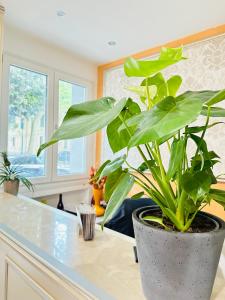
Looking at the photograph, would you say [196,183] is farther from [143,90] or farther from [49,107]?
[49,107]

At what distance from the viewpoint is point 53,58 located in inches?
113

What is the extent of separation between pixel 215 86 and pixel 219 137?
0.53 metres

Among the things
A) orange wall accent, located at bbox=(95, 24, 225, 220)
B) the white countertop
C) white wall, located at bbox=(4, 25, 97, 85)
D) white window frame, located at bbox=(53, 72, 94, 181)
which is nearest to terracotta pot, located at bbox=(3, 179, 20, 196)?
the white countertop

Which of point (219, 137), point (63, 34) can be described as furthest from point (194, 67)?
point (63, 34)

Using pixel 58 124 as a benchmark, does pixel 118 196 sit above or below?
below

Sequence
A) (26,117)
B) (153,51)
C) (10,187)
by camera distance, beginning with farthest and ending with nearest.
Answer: (153,51), (26,117), (10,187)

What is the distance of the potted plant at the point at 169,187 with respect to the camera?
438mm

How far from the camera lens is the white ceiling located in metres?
2.00

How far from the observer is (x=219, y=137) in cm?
235

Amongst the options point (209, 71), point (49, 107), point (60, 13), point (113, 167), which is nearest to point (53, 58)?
point (49, 107)

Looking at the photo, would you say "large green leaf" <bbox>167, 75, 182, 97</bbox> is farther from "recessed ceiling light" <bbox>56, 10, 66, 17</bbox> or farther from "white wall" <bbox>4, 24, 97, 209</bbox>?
"white wall" <bbox>4, 24, 97, 209</bbox>

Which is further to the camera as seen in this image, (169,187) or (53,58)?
(53,58)

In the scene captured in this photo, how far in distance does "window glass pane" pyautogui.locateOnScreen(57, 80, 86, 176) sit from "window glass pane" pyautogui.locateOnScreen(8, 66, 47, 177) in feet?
0.83

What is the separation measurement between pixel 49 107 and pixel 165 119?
2690 mm
